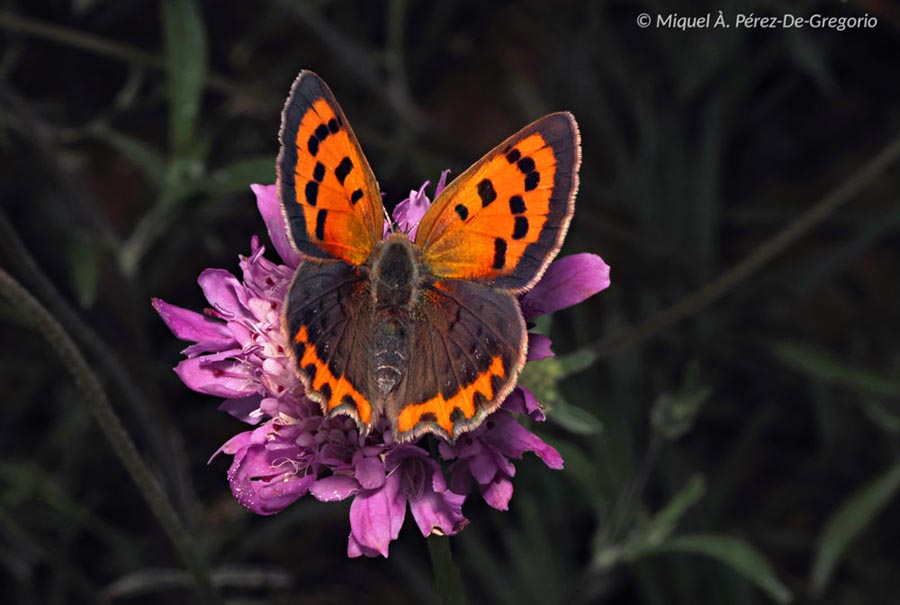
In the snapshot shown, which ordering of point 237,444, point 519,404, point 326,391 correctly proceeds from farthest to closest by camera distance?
point 237,444
point 519,404
point 326,391

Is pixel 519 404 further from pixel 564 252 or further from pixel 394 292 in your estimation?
pixel 564 252

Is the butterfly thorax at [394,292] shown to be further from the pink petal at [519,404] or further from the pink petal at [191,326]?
the pink petal at [191,326]

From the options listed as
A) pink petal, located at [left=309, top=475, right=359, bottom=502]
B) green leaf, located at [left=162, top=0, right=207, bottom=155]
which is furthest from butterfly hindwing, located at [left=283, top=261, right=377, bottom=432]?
green leaf, located at [left=162, top=0, right=207, bottom=155]

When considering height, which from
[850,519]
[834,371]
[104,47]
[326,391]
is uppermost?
[104,47]

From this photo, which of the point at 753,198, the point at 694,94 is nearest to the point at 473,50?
the point at 694,94

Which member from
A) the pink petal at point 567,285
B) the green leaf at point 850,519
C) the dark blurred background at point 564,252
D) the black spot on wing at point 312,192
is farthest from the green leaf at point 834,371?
the black spot on wing at point 312,192

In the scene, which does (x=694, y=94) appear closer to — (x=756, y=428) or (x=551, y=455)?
(x=756, y=428)

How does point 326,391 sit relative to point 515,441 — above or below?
above

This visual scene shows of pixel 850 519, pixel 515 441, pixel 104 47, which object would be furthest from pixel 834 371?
pixel 104 47
